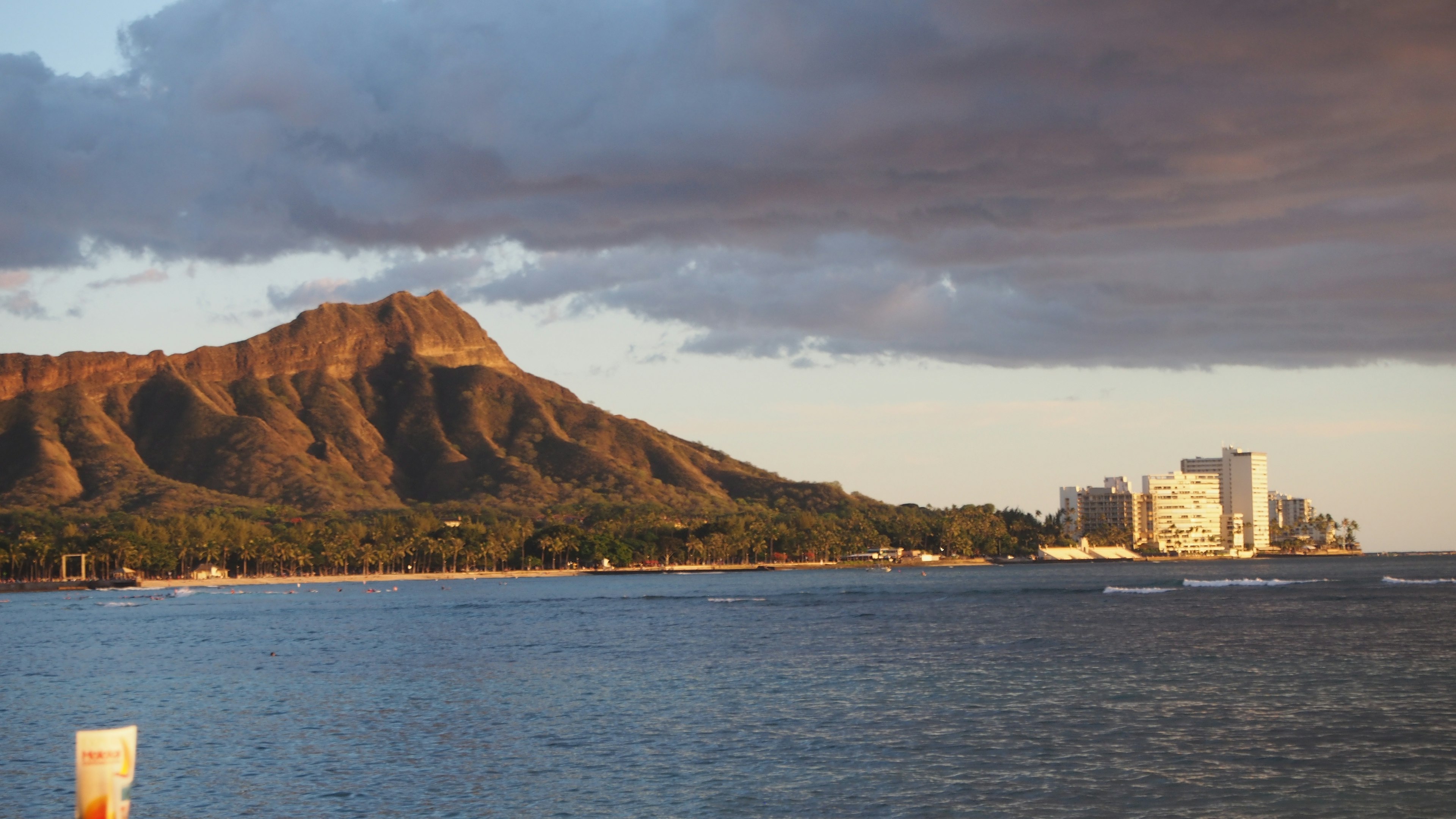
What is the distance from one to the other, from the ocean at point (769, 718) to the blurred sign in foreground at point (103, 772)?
2107 cm

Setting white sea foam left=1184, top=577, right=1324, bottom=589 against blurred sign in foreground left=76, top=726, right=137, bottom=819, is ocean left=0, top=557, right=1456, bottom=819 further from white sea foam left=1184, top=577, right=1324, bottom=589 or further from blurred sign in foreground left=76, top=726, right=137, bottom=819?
white sea foam left=1184, top=577, right=1324, bottom=589

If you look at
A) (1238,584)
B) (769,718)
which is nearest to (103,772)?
(769,718)

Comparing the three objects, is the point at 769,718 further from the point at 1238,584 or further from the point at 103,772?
the point at 1238,584

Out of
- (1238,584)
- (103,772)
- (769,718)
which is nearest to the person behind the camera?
(103,772)

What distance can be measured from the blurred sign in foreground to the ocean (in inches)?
830

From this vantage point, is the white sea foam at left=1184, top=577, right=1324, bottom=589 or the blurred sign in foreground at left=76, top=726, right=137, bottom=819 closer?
the blurred sign in foreground at left=76, top=726, right=137, bottom=819

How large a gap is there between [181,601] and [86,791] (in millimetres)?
189147

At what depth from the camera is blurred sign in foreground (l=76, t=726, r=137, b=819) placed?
1572cm

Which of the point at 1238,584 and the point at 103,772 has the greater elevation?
the point at 103,772

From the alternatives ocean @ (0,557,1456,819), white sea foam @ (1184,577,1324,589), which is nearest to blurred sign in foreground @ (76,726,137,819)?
ocean @ (0,557,1456,819)

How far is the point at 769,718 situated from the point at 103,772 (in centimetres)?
4005

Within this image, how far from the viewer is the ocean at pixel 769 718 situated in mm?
37375

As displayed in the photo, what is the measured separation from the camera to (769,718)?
5384 centimetres

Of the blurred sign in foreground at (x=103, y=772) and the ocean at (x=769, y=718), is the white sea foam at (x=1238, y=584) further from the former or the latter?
the blurred sign in foreground at (x=103, y=772)
